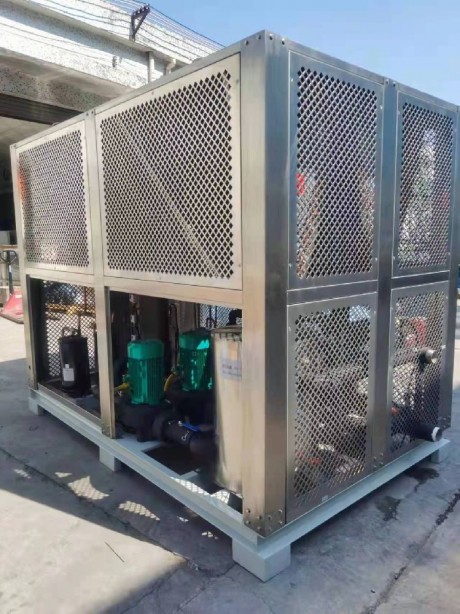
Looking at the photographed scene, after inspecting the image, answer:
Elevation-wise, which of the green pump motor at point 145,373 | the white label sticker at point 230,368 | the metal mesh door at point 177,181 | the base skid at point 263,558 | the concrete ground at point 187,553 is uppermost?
the metal mesh door at point 177,181

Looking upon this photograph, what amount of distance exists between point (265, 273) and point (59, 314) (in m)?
2.68

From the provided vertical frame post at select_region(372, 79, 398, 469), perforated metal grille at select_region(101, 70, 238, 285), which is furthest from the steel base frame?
perforated metal grille at select_region(101, 70, 238, 285)

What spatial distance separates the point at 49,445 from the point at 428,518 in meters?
2.35

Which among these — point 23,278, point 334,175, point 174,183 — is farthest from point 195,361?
point 23,278

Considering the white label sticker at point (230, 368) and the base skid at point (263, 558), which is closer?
the base skid at point (263, 558)

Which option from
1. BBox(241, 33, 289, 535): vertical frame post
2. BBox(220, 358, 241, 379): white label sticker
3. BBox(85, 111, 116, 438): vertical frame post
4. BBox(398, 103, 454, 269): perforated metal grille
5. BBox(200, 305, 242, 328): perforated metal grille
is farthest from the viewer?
BBox(200, 305, 242, 328): perforated metal grille

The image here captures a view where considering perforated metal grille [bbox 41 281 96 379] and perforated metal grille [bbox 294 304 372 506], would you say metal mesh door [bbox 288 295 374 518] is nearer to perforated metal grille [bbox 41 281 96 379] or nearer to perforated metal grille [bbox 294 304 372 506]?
perforated metal grille [bbox 294 304 372 506]

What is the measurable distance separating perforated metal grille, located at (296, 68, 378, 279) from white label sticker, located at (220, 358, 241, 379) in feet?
1.59

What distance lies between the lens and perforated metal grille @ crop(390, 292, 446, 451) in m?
2.26

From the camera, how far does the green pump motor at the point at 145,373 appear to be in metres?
2.62

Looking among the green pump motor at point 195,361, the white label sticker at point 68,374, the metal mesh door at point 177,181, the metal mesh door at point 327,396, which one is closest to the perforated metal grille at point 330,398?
the metal mesh door at point 327,396

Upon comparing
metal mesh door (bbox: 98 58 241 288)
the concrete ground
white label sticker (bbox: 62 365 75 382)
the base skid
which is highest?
metal mesh door (bbox: 98 58 241 288)

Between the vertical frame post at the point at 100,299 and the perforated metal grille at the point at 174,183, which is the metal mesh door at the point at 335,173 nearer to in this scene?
the perforated metal grille at the point at 174,183

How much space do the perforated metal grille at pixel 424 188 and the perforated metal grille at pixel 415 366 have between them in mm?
223
